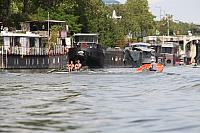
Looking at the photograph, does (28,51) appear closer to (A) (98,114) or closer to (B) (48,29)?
(B) (48,29)

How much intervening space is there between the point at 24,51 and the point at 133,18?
2794 inches

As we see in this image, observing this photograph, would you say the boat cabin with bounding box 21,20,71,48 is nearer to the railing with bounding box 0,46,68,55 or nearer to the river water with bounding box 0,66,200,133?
the railing with bounding box 0,46,68,55

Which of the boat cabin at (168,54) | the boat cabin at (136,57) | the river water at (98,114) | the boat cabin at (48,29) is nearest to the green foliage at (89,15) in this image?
the boat cabin at (48,29)

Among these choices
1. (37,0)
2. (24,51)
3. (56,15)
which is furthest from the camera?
(56,15)

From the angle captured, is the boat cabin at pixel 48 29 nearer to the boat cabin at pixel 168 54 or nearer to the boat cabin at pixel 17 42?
the boat cabin at pixel 17 42

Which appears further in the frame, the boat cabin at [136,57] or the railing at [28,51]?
the boat cabin at [136,57]

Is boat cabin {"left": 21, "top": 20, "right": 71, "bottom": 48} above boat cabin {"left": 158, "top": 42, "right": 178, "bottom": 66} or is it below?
above

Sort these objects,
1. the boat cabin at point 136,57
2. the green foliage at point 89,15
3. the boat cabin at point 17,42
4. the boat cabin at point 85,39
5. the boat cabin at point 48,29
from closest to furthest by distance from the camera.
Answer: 1. the boat cabin at point 17,42
2. the boat cabin at point 48,29
3. the boat cabin at point 85,39
4. the green foliage at point 89,15
5. the boat cabin at point 136,57

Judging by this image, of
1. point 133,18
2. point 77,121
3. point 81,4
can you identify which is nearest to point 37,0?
point 81,4

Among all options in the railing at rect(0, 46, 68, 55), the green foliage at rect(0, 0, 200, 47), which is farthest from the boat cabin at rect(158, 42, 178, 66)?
the railing at rect(0, 46, 68, 55)

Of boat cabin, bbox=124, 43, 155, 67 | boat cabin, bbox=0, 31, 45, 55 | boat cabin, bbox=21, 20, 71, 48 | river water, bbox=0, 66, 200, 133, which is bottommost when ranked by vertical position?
river water, bbox=0, 66, 200, 133

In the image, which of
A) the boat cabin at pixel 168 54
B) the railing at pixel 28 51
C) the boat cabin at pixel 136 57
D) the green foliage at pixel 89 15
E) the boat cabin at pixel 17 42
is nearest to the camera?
the railing at pixel 28 51

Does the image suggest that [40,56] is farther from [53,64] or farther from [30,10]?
[30,10]

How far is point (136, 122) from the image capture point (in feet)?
52.1
